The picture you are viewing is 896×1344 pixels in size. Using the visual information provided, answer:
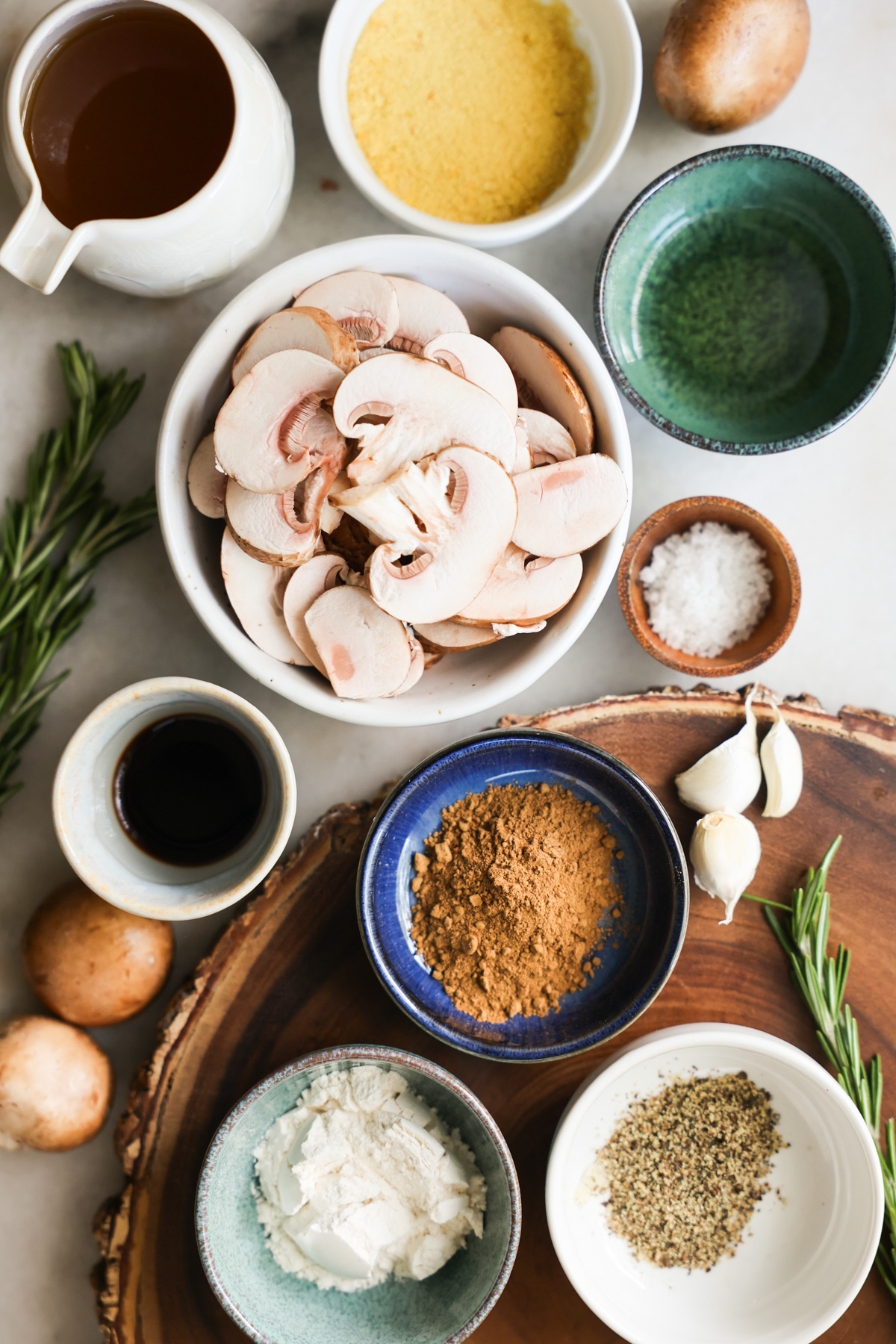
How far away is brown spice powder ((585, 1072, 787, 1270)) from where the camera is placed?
39.8 inches

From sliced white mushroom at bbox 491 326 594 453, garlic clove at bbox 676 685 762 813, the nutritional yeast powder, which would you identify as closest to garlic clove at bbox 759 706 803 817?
garlic clove at bbox 676 685 762 813

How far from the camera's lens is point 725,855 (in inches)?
38.6

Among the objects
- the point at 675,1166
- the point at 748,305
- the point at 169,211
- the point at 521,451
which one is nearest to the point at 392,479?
the point at 521,451

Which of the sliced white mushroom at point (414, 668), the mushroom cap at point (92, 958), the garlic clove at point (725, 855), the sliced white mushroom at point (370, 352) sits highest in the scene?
the sliced white mushroom at point (370, 352)

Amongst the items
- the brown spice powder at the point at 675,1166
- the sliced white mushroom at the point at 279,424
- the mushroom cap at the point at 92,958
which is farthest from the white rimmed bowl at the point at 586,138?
the brown spice powder at the point at 675,1166

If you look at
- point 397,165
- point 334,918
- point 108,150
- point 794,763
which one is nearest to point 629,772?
point 794,763

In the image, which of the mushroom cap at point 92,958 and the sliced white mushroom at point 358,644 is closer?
the sliced white mushroom at point 358,644

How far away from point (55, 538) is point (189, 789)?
0.32 meters

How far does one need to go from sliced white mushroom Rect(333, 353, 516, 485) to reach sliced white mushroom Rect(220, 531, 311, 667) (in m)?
0.15

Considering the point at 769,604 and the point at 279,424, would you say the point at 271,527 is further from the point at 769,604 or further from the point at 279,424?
the point at 769,604

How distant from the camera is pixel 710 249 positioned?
1052 mm

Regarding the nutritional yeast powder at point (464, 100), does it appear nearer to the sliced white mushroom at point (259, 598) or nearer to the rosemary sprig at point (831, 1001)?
the sliced white mushroom at point (259, 598)

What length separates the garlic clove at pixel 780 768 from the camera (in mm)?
1012

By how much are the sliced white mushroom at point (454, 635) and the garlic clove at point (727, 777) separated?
310 mm
